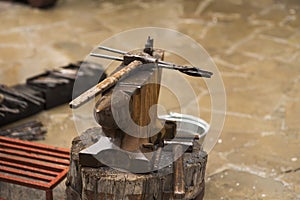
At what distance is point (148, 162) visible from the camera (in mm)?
3297

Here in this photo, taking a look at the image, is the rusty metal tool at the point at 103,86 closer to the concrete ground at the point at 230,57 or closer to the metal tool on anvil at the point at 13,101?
the concrete ground at the point at 230,57

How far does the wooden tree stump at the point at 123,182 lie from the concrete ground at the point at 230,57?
881 mm

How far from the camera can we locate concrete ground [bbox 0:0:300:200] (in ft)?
15.0

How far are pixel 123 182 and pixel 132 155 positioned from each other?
0.18 meters

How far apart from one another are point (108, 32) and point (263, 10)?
90.5 inches

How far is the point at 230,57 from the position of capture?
6695 millimetres

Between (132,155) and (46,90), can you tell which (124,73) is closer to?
(132,155)

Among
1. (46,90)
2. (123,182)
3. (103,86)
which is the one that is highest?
(103,86)

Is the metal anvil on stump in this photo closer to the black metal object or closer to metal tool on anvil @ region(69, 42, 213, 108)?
metal tool on anvil @ region(69, 42, 213, 108)

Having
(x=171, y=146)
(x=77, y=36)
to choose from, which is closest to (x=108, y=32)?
(x=77, y=36)

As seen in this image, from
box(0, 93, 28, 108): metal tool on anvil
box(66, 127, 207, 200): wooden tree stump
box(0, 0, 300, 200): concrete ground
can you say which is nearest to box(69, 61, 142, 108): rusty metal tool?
box(66, 127, 207, 200): wooden tree stump

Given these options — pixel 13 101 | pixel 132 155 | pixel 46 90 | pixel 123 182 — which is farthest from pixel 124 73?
pixel 46 90

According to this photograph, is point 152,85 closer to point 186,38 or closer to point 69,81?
point 69,81

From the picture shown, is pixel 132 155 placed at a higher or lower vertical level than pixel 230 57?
higher
